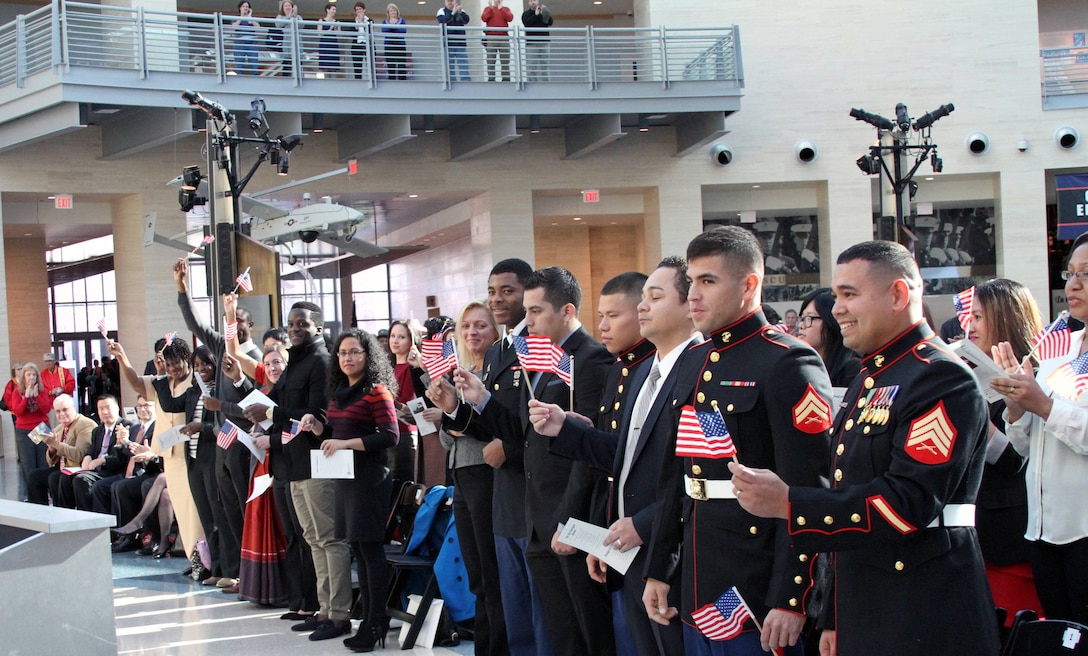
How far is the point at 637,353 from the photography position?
4.02m

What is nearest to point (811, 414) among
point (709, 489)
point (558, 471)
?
point (709, 489)

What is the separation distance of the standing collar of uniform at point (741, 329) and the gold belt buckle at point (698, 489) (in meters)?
0.42

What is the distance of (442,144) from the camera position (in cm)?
1983

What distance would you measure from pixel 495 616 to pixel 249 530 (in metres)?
2.74

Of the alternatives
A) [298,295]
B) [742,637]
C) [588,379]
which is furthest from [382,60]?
[742,637]

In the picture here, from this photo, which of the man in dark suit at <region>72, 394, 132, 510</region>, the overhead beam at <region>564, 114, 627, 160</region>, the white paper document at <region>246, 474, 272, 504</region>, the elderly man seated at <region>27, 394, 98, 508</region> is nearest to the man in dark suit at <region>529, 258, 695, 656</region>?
the white paper document at <region>246, 474, 272, 504</region>

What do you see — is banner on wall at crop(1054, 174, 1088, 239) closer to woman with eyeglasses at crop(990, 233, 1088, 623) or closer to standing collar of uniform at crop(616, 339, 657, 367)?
woman with eyeglasses at crop(990, 233, 1088, 623)

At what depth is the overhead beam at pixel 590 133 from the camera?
18531mm

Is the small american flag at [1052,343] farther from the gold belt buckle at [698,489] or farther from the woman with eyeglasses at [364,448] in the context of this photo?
the woman with eyeglasses at [364,448]

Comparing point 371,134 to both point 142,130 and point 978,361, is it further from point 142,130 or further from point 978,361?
point 978,361

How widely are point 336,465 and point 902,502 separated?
433 centimetres

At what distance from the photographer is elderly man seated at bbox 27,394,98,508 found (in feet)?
37.9

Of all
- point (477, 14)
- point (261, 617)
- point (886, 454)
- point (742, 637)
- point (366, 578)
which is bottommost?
point (261, 617)

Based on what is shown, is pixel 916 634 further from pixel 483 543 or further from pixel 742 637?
pixel 483 543
